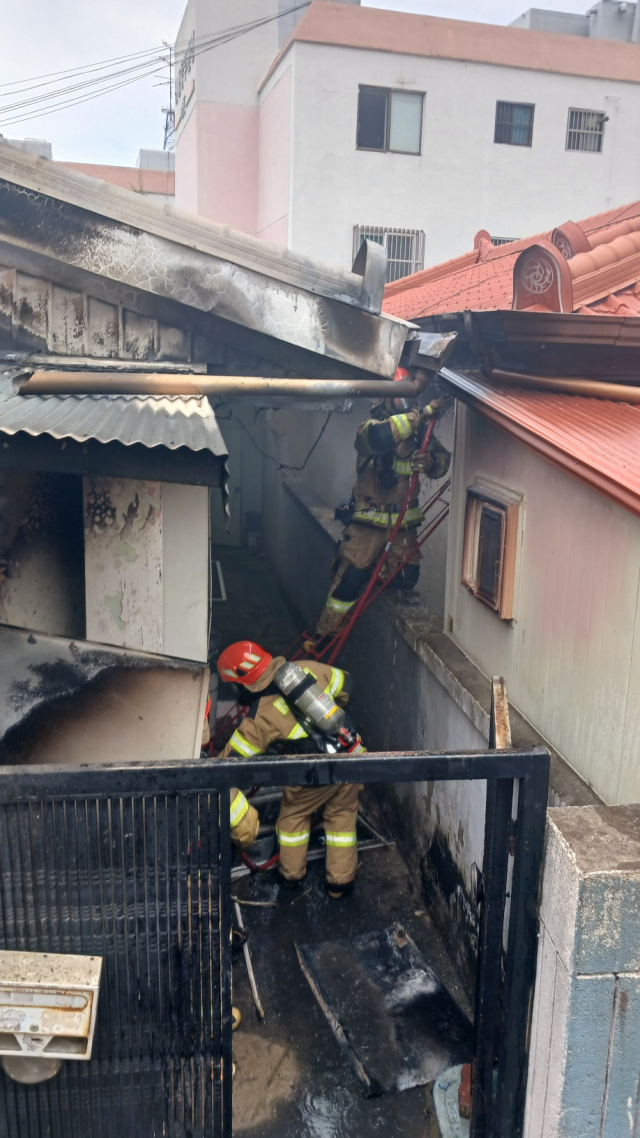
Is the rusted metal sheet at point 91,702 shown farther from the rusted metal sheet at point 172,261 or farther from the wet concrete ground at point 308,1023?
the rusted metal sheet at point 172,261

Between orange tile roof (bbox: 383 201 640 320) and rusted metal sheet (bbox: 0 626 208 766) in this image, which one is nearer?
rusted metal sheet (bbox: 0 626 208 766)

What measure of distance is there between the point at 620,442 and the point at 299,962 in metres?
3.60

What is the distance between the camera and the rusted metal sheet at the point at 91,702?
3975 millimetres

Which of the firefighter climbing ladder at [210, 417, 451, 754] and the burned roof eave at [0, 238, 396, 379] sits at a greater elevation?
the burned roof eave at [0, 238, 396, 379]

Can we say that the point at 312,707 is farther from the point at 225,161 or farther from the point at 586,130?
the point at 586,130

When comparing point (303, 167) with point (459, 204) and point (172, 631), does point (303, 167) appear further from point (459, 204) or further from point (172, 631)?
point (172, 631)

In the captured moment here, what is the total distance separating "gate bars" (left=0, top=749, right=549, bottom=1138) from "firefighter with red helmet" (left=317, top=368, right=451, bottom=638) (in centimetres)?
478

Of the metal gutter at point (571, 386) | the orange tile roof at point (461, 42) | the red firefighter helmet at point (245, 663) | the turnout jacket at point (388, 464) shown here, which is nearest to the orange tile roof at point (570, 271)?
the metal gutter at point (571, 386)

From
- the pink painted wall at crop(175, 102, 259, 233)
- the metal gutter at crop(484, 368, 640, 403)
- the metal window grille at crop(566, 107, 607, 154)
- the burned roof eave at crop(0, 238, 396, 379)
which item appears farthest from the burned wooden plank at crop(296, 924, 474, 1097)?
the metal window grille at crop(566, 107, 607, 154)

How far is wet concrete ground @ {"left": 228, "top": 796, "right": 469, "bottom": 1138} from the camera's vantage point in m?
3.99

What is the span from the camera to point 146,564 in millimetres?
4406

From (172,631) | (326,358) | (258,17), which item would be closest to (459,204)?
(258,17)

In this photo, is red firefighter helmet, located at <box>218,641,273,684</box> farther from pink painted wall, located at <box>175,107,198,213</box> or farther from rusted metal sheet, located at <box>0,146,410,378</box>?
pink painted wall, located at <box>175,107,198,213</box>

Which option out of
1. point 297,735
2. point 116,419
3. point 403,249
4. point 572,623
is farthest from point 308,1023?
point 403,249
